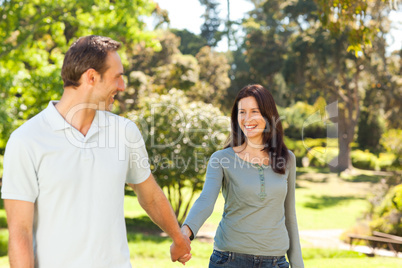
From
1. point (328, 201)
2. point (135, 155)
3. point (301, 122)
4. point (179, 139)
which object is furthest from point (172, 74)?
point (135, 155)

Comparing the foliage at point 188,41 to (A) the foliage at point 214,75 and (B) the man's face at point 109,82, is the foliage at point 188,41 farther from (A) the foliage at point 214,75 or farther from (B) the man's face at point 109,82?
(B) the man's face at point 109,82

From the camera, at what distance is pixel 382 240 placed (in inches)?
482

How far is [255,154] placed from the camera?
3.45 metres

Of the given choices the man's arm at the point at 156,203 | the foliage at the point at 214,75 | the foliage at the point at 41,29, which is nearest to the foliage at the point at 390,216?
the foliage at the point at 41,29

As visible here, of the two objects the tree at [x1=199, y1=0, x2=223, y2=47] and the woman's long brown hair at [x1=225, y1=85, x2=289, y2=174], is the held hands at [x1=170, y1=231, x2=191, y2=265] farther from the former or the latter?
the tree at [x1=199, y1=0, x2=223, y2=47]

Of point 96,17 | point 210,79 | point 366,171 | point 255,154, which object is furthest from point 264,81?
point 255,154

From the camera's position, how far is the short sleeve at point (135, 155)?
7.93 feet

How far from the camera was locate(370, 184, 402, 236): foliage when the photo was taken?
13.2 meters

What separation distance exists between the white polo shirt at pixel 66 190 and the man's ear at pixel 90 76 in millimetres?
211

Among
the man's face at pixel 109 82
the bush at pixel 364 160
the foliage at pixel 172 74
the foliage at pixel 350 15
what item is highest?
the foliage at pixel 172 74

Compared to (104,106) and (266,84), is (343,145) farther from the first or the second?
(104,106)

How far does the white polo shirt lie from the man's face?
21 centimetres

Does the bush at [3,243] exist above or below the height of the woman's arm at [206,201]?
below

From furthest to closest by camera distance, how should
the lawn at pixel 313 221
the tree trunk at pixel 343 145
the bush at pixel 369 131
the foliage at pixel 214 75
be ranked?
the bush at pixel 369 131, the foliage at pixel 214 75, the tree trunk at pixel 343 145, the lawn at pixel 313 221
